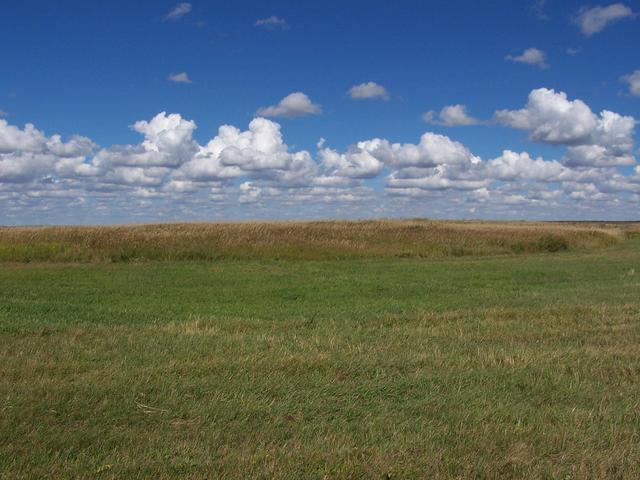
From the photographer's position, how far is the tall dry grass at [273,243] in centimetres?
3359

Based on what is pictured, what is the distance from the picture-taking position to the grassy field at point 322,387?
5164 mm

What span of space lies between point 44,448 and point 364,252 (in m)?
33.2

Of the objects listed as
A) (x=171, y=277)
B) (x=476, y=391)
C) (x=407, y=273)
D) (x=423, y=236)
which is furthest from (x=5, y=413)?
(x=423, y=236)

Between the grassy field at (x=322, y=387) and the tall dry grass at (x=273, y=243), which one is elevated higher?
the tall dry grass at (x=273, y=243)

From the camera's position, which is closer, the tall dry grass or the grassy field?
the grassy field

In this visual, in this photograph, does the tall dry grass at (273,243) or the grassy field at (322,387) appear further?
the tall dry grass at (273,243)

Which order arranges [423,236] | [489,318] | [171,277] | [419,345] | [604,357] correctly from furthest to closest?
[423,236], [171,277], [489,318], [419,345], [604,357]

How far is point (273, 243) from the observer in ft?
125

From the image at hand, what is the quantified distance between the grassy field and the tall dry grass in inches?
679

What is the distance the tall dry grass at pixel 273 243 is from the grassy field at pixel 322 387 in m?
17.2

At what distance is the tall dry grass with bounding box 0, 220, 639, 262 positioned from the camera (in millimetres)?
33594

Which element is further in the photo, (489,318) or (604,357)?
(489,318)

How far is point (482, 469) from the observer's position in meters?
5.06

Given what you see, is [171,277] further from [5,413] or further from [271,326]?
[5,413]
